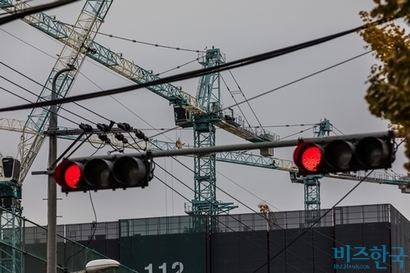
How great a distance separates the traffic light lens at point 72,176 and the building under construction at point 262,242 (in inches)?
2612

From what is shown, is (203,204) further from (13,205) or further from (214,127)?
(13,205)

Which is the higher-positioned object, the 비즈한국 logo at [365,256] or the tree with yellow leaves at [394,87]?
the tree with yellow leaves at [394,87]

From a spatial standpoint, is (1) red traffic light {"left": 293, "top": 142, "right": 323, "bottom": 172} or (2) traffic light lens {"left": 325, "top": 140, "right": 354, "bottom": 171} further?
(1) red traffic light {"left": 293, "top": 142, "right": 323, "bottom": 172}

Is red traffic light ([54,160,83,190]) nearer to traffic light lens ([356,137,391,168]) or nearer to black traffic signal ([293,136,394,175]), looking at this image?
black traffic signal ([293,136,394,175])

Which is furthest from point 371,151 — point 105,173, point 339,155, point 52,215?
point 52,215

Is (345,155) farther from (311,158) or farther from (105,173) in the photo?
(105,173)

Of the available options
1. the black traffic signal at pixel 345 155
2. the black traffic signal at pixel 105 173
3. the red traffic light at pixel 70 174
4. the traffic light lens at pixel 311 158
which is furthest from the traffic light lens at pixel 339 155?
the red traffic light at pixel 70 174

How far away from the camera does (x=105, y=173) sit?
1902 centimetres

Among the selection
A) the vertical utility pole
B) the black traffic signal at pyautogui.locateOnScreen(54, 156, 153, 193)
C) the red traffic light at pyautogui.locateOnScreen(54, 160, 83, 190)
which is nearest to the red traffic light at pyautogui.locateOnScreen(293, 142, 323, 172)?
the black traffic signal at pyautogui.locateOnScreen(54, 156, 153, 193)

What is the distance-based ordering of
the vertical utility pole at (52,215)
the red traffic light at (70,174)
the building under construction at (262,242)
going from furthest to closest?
the building under construction at (262,242) < the vertical utility pole at (52,215) < the red traffic light at (70,174)

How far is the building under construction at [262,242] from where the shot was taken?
90.1 m

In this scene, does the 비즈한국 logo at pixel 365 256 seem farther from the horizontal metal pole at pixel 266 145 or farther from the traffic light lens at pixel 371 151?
the traffic light lens at pixel 371 151

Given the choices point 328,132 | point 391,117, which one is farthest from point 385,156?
point 328,132

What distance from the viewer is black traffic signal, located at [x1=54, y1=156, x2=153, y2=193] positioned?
19.0 metres
